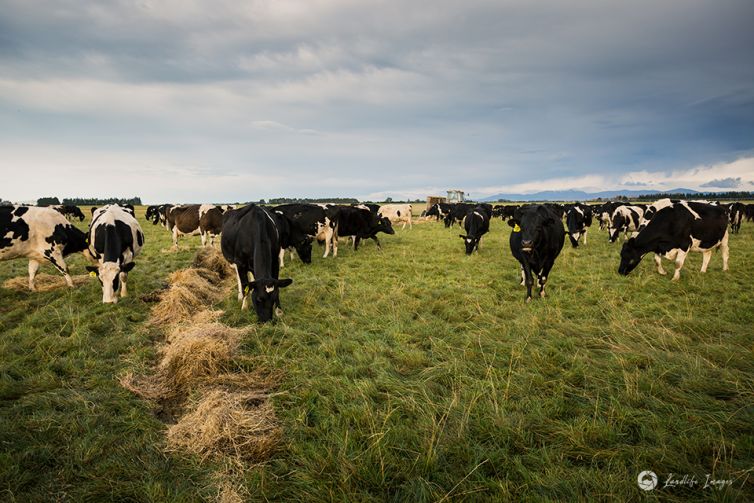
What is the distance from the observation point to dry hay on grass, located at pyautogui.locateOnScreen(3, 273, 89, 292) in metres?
9.09

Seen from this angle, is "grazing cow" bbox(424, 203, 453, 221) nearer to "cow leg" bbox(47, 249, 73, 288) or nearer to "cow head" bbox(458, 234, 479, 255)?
"cow head" bbox(458, 234, 479, 255)

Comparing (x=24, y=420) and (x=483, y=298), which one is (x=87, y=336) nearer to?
(x=24, y=420)

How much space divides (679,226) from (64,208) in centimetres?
5008

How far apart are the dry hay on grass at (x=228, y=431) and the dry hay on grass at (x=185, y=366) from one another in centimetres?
78

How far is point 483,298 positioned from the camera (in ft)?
27.5

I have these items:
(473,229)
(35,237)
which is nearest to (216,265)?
(35,237)

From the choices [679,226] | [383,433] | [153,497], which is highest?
[679,226]

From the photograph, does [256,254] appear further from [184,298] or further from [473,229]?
[473,229]

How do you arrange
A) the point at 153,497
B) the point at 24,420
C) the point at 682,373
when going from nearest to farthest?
1. the point at 153,497
2. the point at 24,420
3. the point at 682,373

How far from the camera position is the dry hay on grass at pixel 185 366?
440 centimetres

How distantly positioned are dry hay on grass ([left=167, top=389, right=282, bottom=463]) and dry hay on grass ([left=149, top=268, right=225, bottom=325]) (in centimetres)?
379

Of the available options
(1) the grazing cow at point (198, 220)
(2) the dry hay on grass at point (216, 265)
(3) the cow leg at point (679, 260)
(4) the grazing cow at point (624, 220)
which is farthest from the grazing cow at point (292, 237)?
(4) the grazing cow at point (624, 220)

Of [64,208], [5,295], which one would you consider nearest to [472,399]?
[5,295]

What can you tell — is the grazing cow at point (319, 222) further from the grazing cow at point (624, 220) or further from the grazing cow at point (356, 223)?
the grazing cow at point (624, 220)
